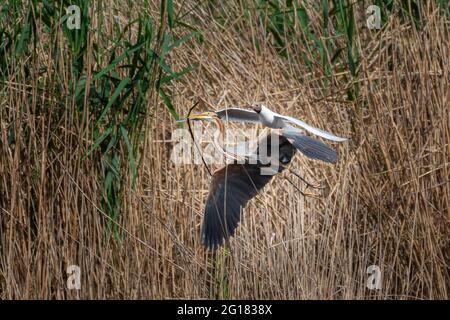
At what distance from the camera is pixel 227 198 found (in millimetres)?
4723

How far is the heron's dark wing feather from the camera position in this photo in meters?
4.61

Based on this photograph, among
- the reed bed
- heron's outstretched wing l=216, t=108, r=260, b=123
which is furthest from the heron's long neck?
the reed bed

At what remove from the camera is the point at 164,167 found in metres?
4.92

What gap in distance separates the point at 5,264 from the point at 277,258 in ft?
3.22

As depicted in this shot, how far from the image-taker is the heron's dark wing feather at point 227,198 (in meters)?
4.61

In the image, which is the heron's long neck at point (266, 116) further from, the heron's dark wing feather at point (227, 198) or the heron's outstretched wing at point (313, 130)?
the heron's dark wing feather at point (227, 198)

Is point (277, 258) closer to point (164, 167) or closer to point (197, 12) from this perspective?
point (164, 167)

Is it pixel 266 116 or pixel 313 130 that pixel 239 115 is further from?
pixel 313 130

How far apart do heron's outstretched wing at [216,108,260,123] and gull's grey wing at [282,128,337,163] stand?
5.3 inches

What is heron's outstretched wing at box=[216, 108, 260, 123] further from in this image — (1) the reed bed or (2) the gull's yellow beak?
(1) the reed bed

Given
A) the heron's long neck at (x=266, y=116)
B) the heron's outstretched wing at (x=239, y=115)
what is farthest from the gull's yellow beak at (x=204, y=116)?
the heron's long neck at (x=266, y=116)

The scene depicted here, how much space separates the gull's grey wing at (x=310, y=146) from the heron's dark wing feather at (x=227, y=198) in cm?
22

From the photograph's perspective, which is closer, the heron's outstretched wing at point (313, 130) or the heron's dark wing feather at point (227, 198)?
the heron's outstretched wing at point (313, 130)

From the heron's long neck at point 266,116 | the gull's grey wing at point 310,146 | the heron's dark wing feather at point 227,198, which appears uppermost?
the heron's long neck at point 266,116
